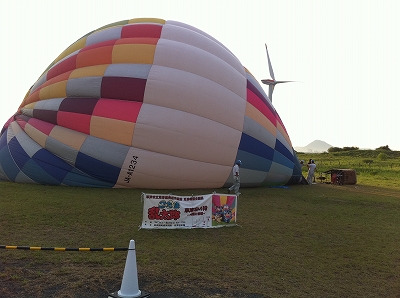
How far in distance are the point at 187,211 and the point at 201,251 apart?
5.62 ft

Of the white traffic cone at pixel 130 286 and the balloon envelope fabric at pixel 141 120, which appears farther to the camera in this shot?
the balloon envelope fabric at pixel 141 120

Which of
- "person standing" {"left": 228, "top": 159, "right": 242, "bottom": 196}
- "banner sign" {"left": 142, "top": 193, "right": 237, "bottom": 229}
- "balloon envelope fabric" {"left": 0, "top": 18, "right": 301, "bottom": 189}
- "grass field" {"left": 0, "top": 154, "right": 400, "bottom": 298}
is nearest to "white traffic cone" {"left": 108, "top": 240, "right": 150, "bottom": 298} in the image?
"grass field" {"left": 0, "top": 154, "right": 400, "bottom": 298}

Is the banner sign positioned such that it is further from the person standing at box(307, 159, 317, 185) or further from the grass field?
the person standing at box(307, 159, 317, 185)

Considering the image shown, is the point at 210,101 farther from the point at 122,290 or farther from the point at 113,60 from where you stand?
the point at 122,290

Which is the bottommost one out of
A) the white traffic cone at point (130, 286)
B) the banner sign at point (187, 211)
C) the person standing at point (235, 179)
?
the white traffic cone at point (130, 286)

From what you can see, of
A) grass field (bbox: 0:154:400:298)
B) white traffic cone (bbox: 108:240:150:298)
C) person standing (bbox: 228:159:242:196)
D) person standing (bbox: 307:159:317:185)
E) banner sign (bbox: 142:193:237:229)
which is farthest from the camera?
person standing (bbox: 307:159:317:185)

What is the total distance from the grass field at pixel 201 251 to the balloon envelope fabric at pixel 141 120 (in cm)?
133

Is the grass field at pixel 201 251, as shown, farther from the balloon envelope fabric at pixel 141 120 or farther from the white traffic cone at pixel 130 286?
the balloon envelope fabric at pixel 141 120

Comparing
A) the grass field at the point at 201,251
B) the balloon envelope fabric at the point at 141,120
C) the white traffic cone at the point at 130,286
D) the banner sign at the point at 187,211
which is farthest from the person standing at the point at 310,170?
the white traffic cone at the point at 130,286

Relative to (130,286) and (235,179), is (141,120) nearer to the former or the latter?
(235,179)

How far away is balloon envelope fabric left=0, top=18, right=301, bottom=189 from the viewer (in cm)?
1276

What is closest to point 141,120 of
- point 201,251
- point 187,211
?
point 187,211

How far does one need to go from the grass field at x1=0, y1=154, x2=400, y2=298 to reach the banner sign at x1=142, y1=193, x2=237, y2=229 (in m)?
0.23

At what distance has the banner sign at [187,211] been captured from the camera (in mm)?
8414
